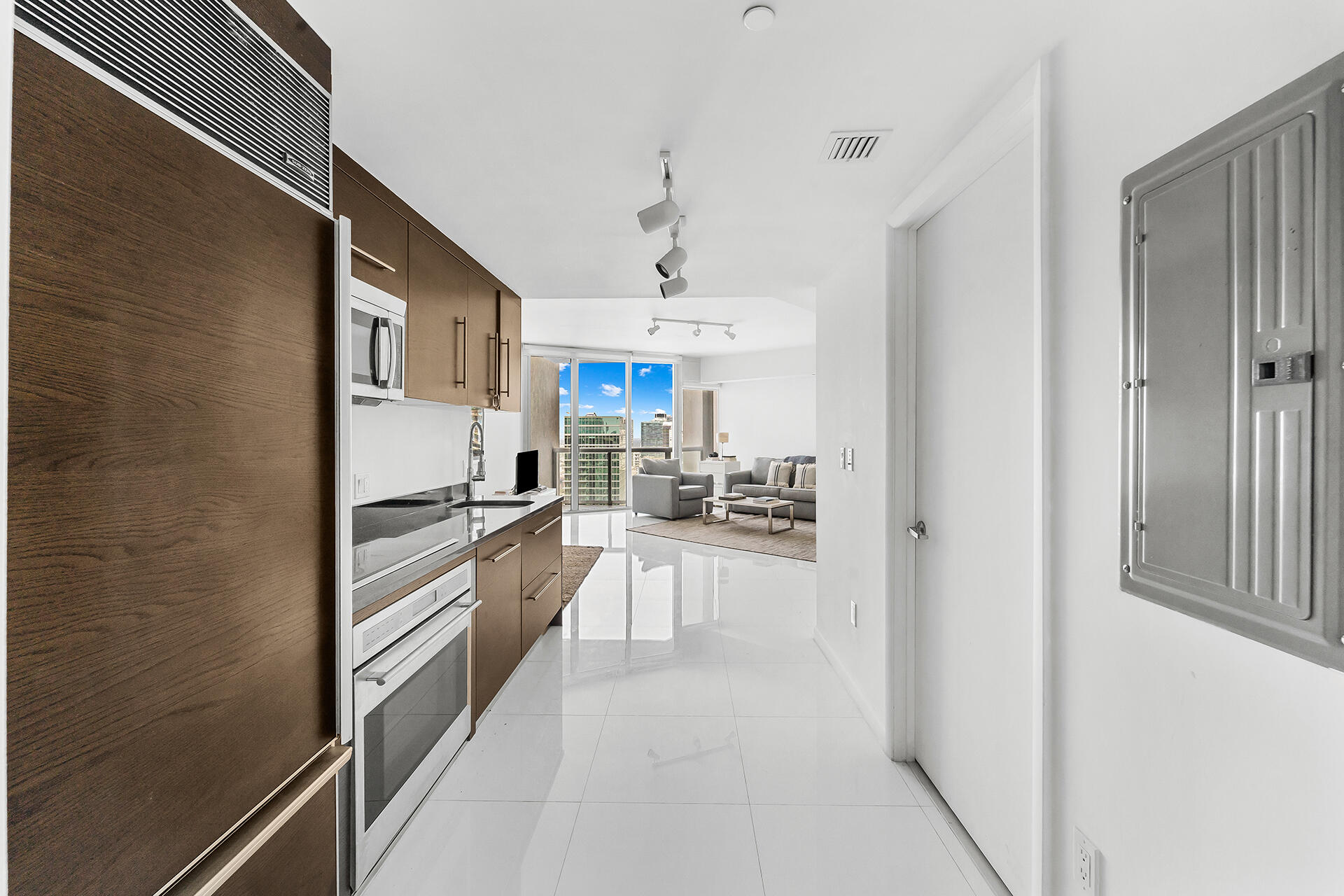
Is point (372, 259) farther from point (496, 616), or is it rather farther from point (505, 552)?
point (496, 616)

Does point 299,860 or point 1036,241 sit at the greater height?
point 1036,241

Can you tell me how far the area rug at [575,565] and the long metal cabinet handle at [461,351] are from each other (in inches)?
70.4

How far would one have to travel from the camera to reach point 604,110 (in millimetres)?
1636

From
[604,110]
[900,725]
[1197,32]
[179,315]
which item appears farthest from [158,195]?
[900,725]

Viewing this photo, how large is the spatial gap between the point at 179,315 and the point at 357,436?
1.83 meters

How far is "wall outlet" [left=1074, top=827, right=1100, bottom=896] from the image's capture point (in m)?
1.20

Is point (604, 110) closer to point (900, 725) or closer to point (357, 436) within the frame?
point (357, 436)

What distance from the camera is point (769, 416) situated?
384 inches

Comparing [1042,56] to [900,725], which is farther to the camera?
[900,725]

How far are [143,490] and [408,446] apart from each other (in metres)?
2.38

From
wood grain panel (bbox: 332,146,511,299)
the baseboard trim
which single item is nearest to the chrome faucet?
wood grain panel (bbox: 332,146,511,299)

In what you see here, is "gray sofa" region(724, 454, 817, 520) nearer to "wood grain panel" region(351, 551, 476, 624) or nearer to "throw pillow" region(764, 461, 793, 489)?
"throw pillow" region(764, 461, 793, 489)

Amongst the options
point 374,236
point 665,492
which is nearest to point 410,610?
point 374,236

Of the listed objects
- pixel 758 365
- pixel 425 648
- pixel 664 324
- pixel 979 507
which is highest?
pixel 664 324
